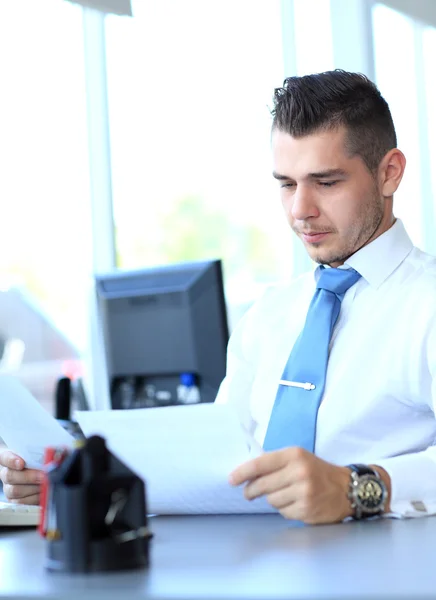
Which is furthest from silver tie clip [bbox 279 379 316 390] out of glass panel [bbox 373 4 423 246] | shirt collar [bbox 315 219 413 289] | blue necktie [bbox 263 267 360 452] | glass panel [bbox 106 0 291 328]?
glass panel [bbox 373 4 423 246]

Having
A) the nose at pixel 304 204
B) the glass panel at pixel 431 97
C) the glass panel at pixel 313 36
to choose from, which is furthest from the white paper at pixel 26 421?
the glass panel at pixel 431 97

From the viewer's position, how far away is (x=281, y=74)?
5.43 metres

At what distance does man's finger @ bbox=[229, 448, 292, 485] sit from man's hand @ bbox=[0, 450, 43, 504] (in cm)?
53

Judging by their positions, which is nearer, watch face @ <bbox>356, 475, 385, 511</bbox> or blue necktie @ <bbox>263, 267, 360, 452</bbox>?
watch face @ <bbox>356, 475, 385, 511</bbox>

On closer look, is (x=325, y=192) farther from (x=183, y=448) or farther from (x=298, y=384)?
(x=183, y=448)

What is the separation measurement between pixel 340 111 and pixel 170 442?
0.89 metres

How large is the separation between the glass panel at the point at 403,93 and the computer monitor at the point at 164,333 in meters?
3.42

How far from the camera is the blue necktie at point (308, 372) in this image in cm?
191

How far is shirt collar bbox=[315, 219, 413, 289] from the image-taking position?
2008 millimetres

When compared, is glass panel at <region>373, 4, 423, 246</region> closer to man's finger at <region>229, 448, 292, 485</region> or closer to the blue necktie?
the blue necktie

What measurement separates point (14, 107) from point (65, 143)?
11.4 inches

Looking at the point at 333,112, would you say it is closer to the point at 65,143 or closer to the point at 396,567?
the point at 396,567

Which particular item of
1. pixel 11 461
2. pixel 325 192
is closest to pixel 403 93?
pixel 325 192

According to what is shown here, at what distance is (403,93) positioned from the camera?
6215 mm
